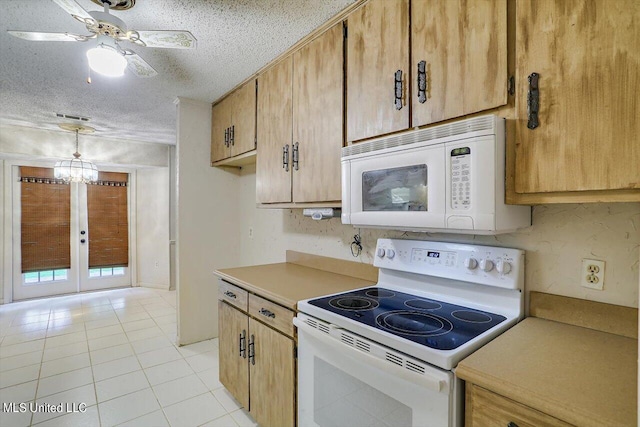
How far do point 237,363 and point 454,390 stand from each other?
1.54m

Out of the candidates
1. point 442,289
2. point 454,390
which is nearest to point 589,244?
point 442,289

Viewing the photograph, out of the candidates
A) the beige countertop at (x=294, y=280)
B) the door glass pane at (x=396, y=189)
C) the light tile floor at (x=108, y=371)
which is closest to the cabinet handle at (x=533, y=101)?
the door glass pane at (x=396, y=189)

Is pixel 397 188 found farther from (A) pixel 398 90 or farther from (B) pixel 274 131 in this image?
(B) pixel 274 131

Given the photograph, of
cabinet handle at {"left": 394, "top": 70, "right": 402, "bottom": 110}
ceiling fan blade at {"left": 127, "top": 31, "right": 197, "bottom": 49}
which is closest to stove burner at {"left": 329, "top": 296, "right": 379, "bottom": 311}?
cabinet handle at {"left": 394, "top": 70, "right": 402, "bottom": 110}

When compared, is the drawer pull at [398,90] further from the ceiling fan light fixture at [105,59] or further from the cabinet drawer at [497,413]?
the ceiling fan light fixture at [105,59]

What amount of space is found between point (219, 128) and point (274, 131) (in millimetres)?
1103

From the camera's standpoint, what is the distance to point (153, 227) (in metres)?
5.31

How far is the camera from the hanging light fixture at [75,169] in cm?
395

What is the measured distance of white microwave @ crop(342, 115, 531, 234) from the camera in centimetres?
106

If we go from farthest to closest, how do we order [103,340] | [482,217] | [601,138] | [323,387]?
[103,340] < [323,387] < [482,217] < [601,138]

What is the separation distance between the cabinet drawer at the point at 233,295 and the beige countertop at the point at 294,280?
5cm

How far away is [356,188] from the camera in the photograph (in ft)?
4.97

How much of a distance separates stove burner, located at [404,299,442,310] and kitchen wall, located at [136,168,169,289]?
15.5 ft

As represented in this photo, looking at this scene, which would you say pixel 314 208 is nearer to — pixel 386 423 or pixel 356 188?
pixel 356 188
